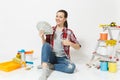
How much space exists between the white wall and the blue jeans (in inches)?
24.8

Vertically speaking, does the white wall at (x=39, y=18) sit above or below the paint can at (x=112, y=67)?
above

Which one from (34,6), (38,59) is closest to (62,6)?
(34,6)

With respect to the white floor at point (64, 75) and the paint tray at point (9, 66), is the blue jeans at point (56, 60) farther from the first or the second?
the paint tray at point (9, 66)

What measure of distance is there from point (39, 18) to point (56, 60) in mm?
725

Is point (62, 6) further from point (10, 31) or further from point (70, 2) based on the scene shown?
point (10, 31)

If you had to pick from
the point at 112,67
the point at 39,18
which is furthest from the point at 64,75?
the point at 39,18

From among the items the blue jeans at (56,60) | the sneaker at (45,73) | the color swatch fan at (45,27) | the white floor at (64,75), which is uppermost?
the color swatch fan at (45,27)

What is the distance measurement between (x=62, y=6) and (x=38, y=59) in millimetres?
691

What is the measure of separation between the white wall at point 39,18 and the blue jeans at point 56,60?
2.07ft

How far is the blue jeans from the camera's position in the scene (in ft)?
6.47

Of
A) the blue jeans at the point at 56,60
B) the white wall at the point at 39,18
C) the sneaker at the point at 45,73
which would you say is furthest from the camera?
the white wall at the point at 39,18

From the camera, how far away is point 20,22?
2.64 meters

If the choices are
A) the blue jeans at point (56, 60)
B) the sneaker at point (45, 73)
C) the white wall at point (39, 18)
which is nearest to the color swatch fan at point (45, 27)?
the blue jeans at point (56, 60)

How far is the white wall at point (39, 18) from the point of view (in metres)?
2.61
